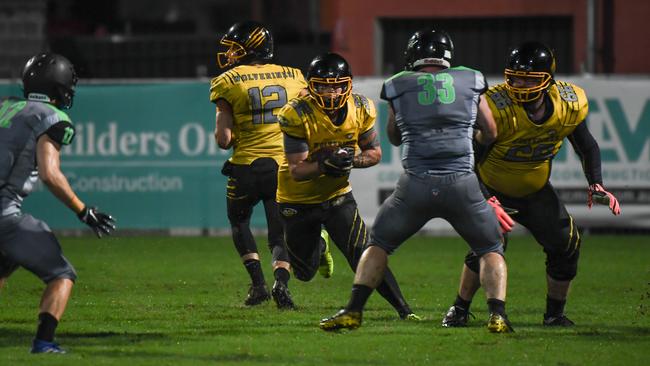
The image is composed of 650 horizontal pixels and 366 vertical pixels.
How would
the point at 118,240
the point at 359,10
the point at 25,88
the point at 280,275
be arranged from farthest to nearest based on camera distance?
the point at 359,10
the point at 118,240
the point at 280,275
the point at 25,88

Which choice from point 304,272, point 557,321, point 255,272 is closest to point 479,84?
point 557,321

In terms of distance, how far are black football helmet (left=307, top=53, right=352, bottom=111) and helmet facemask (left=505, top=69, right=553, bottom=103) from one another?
3.46ft

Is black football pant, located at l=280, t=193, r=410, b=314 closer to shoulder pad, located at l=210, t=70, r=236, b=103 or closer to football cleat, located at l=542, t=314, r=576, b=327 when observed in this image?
football cleat, located at l=542, t=314, r=576, b=327

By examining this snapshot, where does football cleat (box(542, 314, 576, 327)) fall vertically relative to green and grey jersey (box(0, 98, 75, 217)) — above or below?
below

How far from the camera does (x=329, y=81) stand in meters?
8.40

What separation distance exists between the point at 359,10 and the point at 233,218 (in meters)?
11.9

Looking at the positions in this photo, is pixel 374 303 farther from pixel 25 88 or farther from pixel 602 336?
pixel 25 88

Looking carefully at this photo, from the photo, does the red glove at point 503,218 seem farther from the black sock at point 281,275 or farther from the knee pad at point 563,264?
the black sock at point 281,275

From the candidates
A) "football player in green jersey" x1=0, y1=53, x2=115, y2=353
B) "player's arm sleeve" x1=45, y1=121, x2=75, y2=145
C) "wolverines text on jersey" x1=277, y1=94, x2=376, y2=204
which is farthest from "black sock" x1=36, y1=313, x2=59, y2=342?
"wolverines text on jersey" x1=277, y1=94, x2=376, y2=204

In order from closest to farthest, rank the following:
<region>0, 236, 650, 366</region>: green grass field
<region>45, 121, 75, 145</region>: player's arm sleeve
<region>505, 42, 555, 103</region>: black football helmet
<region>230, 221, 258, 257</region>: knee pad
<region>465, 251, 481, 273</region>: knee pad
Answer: <region>45, 121, 75, 145</region>: player's arm sleeve, <region>0, 236, 650, 366</region>: green grass field, <region>505, 42, 555, 103</region>: black football helmet, <region>465, 251, 481, 273</region>: knee pad, <region>230, 221, 258, 257</region>: knee pad

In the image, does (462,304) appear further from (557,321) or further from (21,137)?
(21,137)

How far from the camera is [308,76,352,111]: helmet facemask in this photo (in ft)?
27.6

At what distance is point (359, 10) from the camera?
21578 millimetres

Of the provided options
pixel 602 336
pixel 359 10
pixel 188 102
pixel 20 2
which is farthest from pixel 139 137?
pixel 602 336
